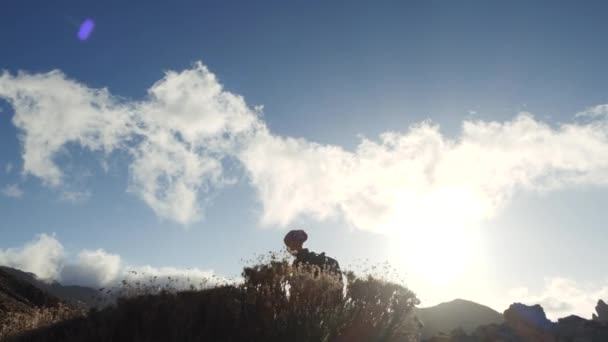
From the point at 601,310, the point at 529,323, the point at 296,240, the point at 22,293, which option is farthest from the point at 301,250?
the point at 22,293

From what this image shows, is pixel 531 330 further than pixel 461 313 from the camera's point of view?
No

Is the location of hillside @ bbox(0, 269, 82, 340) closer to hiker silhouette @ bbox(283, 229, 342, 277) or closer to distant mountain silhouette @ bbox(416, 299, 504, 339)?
hiker silhouette @ bbox(283, 229, 342, 277)

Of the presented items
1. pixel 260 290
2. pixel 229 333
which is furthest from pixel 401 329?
pixel 229 333

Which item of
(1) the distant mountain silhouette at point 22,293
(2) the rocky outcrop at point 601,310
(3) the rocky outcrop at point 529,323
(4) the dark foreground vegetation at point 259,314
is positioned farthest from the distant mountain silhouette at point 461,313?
(4) the dark foreground vegetation at point 259,314

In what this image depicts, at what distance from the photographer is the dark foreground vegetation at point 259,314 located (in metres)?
7.00

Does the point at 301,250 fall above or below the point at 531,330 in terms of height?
above

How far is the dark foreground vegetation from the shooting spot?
700cm

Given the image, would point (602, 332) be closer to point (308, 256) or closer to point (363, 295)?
point (363, 295)

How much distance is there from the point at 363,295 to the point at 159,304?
4.06 metres

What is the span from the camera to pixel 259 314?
764 centimetres

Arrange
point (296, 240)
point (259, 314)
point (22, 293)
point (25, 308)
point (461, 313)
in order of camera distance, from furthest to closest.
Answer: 1. point (461, 313)
2. point (22, 293)
3. point (25, 308)
4. point (296, 240)
5. point (259, 314)

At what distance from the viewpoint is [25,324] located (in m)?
9.56

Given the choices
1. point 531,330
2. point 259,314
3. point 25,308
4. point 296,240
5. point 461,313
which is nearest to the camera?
point 259,314

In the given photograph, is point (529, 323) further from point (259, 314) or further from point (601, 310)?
point (259, 314)
